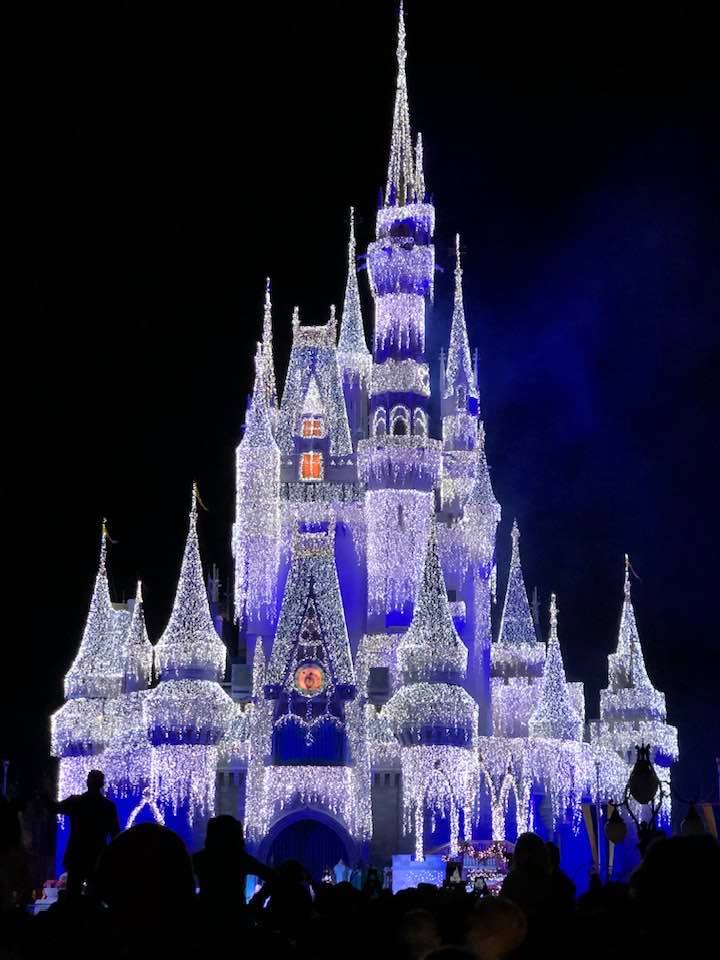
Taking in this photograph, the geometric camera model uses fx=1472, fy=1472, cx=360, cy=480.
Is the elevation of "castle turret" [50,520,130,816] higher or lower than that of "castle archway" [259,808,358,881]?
higher

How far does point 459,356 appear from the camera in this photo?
177 ft

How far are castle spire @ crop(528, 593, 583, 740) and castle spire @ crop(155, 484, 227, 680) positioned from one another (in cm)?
1032

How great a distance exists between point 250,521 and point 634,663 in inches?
568

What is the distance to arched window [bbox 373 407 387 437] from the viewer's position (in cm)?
5050

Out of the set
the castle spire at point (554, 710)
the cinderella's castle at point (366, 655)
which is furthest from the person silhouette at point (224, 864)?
the castle spire at point (554, 710)

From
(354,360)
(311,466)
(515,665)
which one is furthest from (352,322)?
(515,665)

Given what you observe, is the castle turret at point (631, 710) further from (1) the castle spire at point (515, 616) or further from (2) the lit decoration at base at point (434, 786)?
(2) the lit decoration at base at point (434, 786)

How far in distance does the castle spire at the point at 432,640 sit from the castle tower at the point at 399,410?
2.67 m

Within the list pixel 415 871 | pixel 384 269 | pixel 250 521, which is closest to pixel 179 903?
pixel 415 871

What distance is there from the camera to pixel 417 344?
51.5m

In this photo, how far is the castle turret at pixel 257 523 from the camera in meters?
49.6

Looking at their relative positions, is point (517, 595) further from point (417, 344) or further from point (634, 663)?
point (417, 344)

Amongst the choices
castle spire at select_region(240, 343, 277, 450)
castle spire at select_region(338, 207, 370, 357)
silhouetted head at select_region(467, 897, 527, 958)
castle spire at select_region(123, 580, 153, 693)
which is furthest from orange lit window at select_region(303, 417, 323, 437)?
silhouetted head at select_region(467, 897, 527, 958)

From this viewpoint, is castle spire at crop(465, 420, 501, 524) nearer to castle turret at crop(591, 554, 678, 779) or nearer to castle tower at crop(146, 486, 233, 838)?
castle turret at crop(591, 554, 678, 779)
